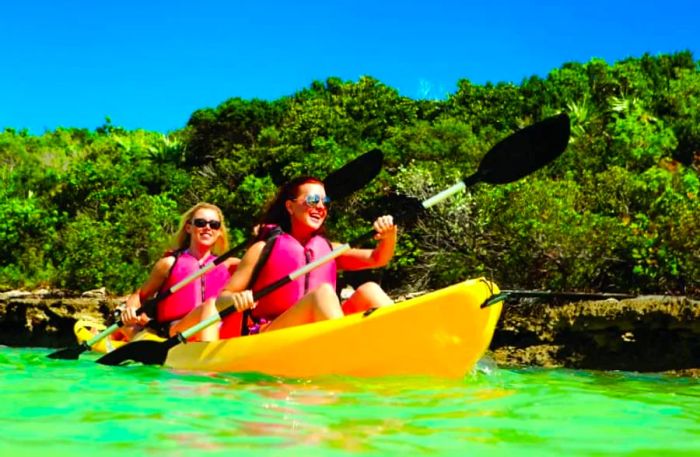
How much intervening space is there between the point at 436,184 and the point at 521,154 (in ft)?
26.3

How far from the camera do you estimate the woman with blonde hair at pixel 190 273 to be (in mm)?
5652

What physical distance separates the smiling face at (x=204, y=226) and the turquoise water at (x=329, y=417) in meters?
1.72

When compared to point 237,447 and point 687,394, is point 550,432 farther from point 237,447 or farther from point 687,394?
point 687,394

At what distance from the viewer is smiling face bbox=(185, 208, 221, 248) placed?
5641mm

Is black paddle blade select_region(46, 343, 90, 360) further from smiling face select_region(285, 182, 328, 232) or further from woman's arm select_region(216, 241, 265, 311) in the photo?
smiling face select_region(285, 182, 328, 232)

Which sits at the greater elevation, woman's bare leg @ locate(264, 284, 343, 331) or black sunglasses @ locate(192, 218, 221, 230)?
black sunglasses @ locate(192, 218, 221, 230)

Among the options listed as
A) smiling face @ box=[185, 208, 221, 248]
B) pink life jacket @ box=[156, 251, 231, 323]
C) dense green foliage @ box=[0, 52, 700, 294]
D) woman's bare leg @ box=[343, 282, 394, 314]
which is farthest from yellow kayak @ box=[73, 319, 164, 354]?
dense green foliage @ box=[0, 52, 700, 294]

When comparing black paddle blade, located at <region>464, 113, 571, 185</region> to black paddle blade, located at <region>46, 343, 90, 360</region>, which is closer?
black paddle blade, located at <region>464, 113, 571, 185</region>

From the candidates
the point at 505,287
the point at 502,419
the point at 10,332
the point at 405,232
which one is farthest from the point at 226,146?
the point at 502,419

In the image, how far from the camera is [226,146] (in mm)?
21312

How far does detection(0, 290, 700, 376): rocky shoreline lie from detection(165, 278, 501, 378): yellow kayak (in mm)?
3312

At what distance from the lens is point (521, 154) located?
5.08m

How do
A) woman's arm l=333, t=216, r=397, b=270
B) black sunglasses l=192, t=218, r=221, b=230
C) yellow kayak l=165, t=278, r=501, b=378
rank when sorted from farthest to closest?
black sunglasses l=192, t=218, r=221, b=230 < woman's arm l=333, t=216, r=397, b=270 < yellow kayak l=165, t=278, r=501, b=378

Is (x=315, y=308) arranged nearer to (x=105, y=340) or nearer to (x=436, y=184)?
(x=105, y=340)
